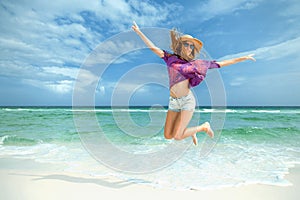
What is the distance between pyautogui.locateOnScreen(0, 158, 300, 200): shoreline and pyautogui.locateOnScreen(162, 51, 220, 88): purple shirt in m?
2.16

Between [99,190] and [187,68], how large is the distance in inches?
112

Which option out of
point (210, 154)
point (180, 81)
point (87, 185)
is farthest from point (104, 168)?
point (210, 154)

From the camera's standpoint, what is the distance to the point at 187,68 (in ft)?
16.0

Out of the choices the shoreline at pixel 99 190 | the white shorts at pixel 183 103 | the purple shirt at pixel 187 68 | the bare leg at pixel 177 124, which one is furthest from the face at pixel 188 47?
the shoreline at pixel 99 190

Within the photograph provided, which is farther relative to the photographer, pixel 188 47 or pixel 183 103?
pixel 183 103

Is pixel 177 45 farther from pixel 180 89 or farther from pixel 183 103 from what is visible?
pixel 183 103

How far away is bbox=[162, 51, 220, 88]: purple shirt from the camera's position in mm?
4879

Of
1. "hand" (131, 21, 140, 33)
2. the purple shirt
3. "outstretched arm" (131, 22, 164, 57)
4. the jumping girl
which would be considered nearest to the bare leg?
the jumping girl

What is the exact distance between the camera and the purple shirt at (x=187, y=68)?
4879mm

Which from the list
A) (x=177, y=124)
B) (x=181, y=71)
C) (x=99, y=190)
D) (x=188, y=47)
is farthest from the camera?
(x=177, y=124)

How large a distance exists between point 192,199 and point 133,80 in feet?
13.6

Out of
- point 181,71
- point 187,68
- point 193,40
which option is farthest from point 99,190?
point 193,40

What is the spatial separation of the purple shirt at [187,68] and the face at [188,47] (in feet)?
0.69

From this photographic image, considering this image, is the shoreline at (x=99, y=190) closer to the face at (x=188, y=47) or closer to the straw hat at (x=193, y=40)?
the face at (x=188, y=47)
